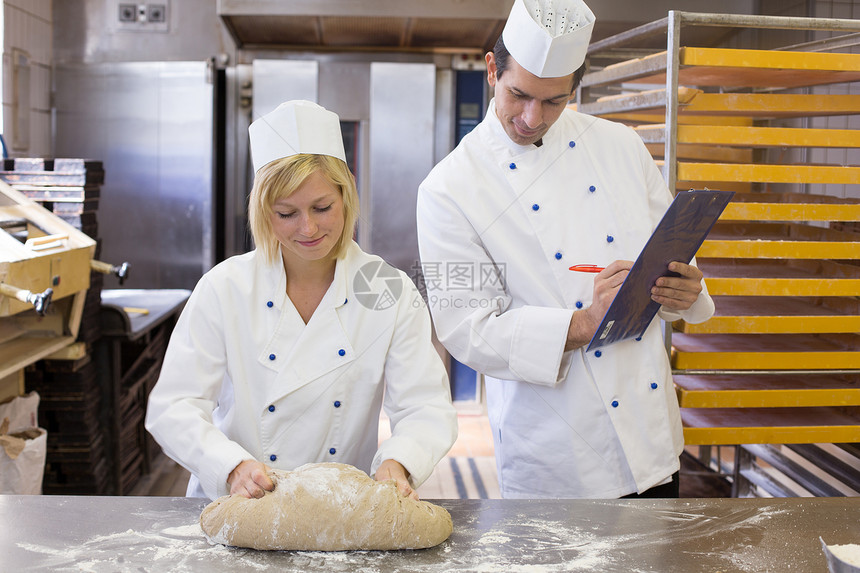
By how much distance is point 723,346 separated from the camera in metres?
2.24

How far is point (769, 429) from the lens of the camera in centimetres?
213

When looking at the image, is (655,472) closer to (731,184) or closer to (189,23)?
(731,184)

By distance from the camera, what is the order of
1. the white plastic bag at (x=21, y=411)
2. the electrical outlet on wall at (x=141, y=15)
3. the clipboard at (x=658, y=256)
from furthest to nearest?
the electrical outlet on wall at (x=141, y=15)
the white plastic bag at (x=21, y=411)
the clipboard at (x=658, y=256)

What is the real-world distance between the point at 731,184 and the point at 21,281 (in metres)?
2.28

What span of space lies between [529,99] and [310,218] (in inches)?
20.7

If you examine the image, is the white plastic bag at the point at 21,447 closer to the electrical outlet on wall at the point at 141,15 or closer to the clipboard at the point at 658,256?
the clipboard at the point at 658,256

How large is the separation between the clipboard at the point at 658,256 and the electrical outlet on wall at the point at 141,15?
3.67m

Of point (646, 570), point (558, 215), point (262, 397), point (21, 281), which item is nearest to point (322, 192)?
point (262, 397)

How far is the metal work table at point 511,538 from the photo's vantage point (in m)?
1.21

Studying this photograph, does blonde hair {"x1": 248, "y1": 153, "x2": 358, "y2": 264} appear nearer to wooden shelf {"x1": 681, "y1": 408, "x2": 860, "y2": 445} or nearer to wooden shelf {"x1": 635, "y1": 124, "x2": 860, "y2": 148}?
wooden shelf {"x1": 635, "y1": 124, "x2": 860, "y2": 148}

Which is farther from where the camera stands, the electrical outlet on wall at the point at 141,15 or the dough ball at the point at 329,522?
the electrical outlet on wall at the point at 141,15

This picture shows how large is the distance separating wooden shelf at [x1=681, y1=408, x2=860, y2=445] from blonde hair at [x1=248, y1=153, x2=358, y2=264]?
1.13 meters

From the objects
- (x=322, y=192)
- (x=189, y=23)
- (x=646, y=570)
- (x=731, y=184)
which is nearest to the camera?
(x=646, y=570)

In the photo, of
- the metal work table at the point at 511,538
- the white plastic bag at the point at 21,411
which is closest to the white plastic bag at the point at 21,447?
the white plastic bag at the point at 21,411
